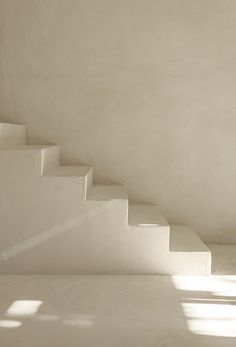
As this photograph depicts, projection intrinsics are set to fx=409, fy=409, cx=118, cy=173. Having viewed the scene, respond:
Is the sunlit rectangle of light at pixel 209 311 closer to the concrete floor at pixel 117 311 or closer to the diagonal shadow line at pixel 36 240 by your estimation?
the concrete floor at pixel 117 311

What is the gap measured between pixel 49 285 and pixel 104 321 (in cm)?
62

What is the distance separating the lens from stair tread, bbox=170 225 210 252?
2807 millimetres

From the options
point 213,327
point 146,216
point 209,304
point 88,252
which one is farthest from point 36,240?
point 213,327

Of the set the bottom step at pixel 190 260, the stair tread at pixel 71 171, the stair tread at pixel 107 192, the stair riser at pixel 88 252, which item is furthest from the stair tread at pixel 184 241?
the stair tread at pixel 71 171

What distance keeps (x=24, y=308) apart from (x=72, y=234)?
70 centimetres

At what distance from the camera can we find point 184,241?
118 inches

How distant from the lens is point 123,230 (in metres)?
2.80

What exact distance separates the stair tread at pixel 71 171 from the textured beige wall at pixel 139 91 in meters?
0.19

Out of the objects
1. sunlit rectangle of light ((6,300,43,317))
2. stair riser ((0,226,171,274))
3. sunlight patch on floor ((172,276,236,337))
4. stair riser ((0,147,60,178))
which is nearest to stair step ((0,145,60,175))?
stair riser ((0,147,60,178))

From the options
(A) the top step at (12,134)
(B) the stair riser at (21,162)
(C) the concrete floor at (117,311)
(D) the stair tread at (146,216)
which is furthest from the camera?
(A) the top step at (12,134)

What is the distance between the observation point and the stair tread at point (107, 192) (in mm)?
2864

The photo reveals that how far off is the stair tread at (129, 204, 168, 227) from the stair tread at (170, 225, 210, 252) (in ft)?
0.60

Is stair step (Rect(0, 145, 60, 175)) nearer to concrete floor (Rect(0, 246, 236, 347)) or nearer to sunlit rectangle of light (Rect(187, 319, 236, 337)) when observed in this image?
concrete floor (Rect(0, 246, 236, 347))

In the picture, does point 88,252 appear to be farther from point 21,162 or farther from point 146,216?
point 21,162
